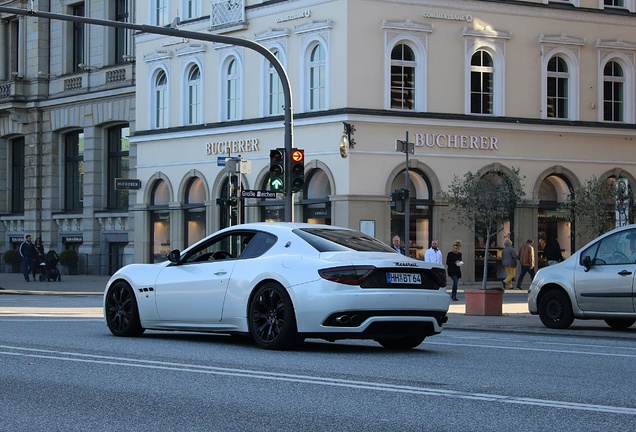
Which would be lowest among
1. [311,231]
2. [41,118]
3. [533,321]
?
[533,321]

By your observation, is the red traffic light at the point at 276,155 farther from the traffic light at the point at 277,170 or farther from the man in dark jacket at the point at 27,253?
the man in dark jacket at the point at 27,253

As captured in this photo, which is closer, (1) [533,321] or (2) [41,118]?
(1) [533,321]

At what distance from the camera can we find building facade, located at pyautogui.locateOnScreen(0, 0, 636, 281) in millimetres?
39062

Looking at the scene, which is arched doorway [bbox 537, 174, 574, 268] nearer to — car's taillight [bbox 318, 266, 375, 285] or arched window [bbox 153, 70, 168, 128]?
arched window [bbox 153, 70, 168, 128]

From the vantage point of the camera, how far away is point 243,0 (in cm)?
4212

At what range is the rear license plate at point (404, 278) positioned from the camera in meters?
13.2

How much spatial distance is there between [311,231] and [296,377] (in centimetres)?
369

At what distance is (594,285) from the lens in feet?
62.1

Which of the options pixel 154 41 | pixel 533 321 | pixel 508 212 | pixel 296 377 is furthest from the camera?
pixel 154 41

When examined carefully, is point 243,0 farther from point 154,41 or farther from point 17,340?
point 17,340

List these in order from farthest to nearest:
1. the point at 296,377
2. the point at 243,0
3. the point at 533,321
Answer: the point at 243,0
the point at 533,321
the point at 296,377

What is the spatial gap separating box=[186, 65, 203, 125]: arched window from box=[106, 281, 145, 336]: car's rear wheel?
95.2 ft

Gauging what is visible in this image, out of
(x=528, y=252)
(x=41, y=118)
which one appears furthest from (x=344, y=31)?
(x=41, y=118)

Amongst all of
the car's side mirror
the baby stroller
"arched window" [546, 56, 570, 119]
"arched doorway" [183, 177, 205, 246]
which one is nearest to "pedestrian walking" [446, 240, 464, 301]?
"arched window" [546, 56, 570, 119]
